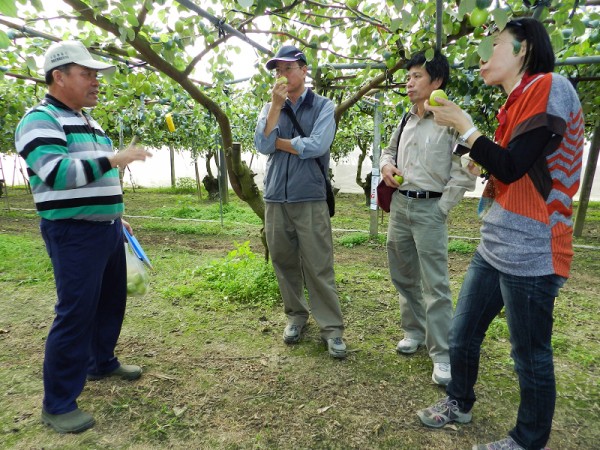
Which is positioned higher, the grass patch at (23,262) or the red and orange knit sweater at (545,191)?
the red and orange knit sweater at (545,191)

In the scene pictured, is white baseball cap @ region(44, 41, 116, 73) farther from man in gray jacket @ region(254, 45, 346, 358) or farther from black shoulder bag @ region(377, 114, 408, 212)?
black shoulder bag @ region(377, 114, 408, 212)

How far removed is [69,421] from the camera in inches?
79.8

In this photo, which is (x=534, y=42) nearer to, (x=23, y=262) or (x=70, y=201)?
(x=70, y=201)

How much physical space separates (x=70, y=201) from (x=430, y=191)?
6.44ft

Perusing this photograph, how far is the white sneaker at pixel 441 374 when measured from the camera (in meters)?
2.40

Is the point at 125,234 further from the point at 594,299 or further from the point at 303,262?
the point at 594,299

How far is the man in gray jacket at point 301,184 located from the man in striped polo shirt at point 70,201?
96 centimetres

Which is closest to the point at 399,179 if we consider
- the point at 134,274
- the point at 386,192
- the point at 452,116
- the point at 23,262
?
the point at 386,192

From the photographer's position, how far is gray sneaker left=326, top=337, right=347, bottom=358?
8.97 ft

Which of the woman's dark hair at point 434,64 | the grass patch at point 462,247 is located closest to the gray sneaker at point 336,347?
the woman's dark hair at point 434,64

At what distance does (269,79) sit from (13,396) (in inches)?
120

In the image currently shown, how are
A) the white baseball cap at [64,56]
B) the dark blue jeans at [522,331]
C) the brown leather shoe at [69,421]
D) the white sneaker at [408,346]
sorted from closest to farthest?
the dark blue jeans at [522,331] → the white baseball cap at [64,56] → the brown leather shoe at [69,421] → the white sneaker at [408,346]

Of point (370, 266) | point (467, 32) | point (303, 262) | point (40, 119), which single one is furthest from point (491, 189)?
point (370, 266)

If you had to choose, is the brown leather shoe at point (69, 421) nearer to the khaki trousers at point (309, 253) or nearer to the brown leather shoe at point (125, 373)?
the brown leather shoe at point (125, 373)
